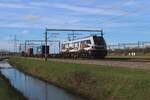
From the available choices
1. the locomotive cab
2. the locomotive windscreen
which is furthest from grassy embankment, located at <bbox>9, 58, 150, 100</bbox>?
the locomotive windscreen

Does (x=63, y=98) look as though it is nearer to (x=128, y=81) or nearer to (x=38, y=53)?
(x=128, y=81)

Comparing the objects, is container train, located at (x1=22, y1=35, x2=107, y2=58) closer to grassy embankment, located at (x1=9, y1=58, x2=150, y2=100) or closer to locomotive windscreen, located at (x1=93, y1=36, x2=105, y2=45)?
locomotive windscreen, located at (x1=93, y1=36, x2=105, y2=45)

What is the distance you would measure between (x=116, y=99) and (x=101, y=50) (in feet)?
140

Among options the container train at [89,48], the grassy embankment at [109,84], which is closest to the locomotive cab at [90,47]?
the container train at [89,48]

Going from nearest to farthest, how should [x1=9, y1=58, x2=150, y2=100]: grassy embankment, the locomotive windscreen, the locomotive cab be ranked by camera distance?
[x1=9, y1=58, x2=150, y2=100]: grassy embankment, the locomotive cab, the locomotive windscreen

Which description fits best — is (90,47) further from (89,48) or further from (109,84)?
(109,84)

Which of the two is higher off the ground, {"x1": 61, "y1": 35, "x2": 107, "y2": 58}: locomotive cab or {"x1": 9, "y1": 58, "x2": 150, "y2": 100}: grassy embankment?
{"x1": 61, "y1": 35, "x2": 107, "y2": 58}: locomotive cab

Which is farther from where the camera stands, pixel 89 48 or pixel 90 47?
pixel 89 48

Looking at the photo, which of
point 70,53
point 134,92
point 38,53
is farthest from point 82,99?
point 38,53

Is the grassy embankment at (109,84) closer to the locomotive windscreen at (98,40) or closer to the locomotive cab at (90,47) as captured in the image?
the locomotive cab at (90,47)

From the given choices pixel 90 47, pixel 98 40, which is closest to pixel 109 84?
pixel 90 47

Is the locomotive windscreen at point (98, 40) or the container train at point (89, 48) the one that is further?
the locomotive windscreen at point (98, 40)

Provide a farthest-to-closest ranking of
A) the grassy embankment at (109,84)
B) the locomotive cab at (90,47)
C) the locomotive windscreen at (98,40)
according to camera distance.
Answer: the locomotive windscreen at (98,40), the locomotive cab at (90,47), the grassy embankment at (109,84)

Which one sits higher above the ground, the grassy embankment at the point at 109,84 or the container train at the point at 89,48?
the container train at the point at 89,48
